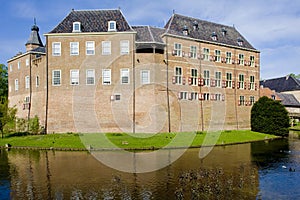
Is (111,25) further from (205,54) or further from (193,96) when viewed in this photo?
(193,96)

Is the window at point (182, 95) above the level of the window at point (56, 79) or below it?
below

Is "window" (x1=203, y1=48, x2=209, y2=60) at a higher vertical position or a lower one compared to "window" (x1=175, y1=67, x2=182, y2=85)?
higher

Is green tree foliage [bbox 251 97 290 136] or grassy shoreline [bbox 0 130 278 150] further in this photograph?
green tree foliage [bbox 251 97 290 136]

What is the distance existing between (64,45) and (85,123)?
10.1 metres

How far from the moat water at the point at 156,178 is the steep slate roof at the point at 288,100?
4010 centimetres

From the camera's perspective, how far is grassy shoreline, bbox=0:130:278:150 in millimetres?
27125

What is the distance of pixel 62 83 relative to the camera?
114 feet

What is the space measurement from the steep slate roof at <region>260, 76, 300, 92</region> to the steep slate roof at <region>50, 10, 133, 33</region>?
153 feet

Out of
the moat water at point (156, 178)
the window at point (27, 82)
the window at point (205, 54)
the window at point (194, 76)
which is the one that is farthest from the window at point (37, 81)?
the window at point (205, 54)

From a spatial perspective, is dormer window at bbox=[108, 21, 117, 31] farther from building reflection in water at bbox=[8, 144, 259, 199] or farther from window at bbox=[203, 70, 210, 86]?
building reflection in water at bbox=[8, 144, 259, 199]

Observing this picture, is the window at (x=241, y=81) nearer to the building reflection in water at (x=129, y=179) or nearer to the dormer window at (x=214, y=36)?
the dormer window at (x=214, y=36)

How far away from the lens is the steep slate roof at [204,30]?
128 ft

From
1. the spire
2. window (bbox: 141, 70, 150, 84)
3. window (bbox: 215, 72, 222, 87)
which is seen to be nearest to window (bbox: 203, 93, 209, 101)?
window (bbox: 215, 72, 222, 87)

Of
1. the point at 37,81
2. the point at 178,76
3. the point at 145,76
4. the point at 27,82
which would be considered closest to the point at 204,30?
the point at 178,76
